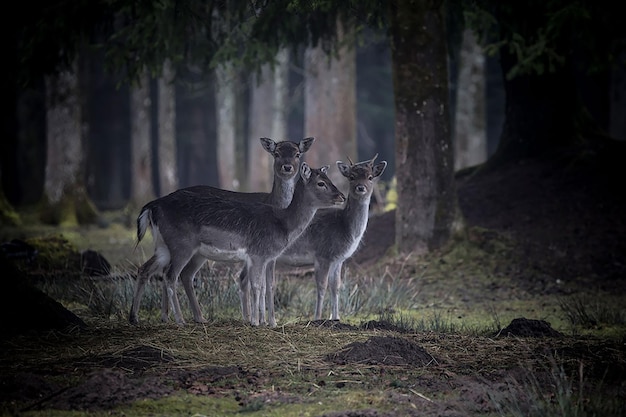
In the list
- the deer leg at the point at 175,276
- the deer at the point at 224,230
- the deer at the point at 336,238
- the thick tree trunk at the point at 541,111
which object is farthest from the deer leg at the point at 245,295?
the thick tree trunk at the point at 541,111

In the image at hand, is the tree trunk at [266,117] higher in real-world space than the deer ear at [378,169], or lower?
higher

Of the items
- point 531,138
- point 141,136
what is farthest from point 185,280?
point 141,136

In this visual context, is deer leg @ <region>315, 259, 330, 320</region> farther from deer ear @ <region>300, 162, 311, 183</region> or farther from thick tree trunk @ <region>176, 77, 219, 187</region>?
thick tree trunk @ <region>176, 77, 219, 187</region>

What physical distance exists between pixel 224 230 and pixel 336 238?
1826 mm

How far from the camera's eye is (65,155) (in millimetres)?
26422

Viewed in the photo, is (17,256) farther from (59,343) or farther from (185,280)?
(59,343)

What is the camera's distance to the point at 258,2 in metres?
11.2

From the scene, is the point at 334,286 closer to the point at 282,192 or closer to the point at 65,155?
the point at 282,192

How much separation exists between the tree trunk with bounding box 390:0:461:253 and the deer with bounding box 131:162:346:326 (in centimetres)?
546

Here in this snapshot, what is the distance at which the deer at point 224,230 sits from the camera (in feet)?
32.3

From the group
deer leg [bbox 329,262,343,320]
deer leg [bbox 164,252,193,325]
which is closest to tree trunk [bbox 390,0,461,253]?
deer leg [bbox 329,262,343,320]

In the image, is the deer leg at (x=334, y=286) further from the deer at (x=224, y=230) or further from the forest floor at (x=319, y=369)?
the deer at (x=224, y=230)

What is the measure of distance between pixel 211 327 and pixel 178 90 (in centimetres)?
4276

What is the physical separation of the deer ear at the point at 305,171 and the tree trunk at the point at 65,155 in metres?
17.1
